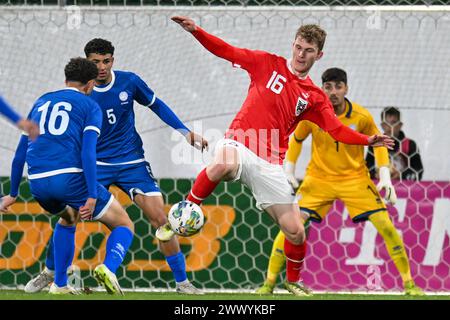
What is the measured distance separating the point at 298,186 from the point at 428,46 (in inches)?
66.8

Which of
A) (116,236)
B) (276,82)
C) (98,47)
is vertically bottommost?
(116,236)

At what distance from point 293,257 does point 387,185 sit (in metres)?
1.22

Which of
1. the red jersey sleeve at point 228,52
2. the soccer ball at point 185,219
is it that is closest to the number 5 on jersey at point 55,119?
the soccer ball at point 185,219

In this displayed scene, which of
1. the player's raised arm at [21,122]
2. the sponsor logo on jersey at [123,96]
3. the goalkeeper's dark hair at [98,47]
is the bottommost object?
the player's raised arm at [21,122]

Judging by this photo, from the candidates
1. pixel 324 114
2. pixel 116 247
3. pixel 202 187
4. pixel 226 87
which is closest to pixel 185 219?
pixel 202 187

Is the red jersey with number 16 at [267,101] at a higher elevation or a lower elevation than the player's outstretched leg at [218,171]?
higher

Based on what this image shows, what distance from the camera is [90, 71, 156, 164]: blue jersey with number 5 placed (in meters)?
7.90

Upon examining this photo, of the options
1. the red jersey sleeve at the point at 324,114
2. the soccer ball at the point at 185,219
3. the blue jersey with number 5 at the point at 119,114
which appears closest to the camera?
the soccer ball at the point at 185,219

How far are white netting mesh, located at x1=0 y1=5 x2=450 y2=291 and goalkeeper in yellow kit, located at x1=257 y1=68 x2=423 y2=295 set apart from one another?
0.47 m

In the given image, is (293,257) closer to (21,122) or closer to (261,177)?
(261,177)

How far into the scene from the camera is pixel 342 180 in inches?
338

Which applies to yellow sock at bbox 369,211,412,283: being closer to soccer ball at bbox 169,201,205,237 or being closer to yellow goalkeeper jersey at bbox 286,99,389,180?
yellow goalkeeper jersey at bbox 286,99,389,180

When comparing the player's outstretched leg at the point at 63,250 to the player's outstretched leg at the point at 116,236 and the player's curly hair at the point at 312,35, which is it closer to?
the player's outstretched leg at the point at 116,236

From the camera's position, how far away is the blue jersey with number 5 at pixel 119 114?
7.90 m
